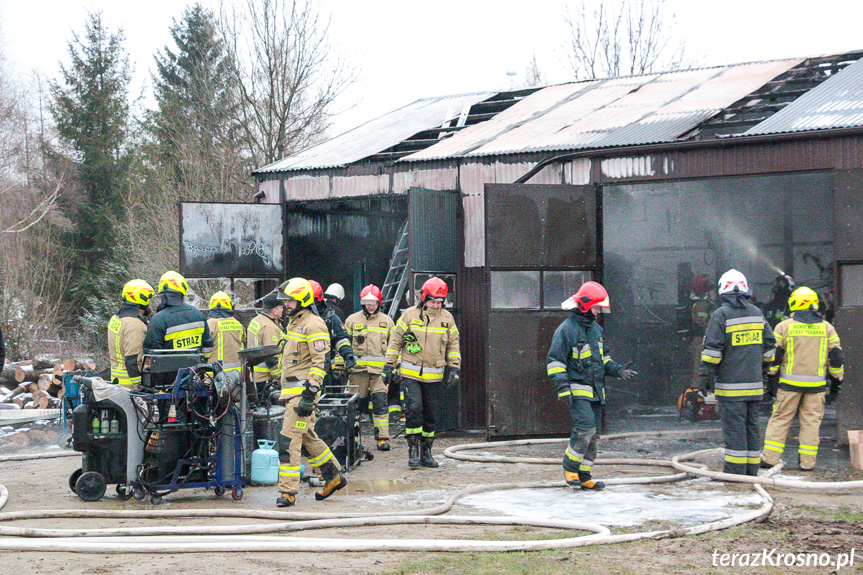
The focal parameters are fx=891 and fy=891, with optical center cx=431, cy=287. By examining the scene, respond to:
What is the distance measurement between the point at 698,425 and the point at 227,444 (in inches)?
304

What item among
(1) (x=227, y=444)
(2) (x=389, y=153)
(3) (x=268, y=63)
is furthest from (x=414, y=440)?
(3) (x=268, y=63)

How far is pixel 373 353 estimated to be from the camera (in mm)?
11609

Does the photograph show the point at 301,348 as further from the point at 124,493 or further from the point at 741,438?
the point at 741,438

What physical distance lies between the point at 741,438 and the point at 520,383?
3.52m

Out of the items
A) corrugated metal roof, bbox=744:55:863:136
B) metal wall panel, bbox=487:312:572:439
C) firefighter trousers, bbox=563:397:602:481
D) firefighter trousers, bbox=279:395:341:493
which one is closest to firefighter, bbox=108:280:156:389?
firefighter trousers, bbox=279:395:341:493

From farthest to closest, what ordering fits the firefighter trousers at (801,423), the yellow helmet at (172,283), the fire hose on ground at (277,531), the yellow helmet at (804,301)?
the yellow helmet at (804,301) < the firefighter trousers at (801,423) < the yellow helmet at (172,283) < the fire hose on ground at (277,531)

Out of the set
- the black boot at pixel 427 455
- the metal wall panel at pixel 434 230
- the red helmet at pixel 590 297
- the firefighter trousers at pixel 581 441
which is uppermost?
the metal wall panel at pixel 434 230

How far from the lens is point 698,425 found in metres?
13.1

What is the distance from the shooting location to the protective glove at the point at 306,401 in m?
7.57

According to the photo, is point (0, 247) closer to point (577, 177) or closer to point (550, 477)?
point (577, 177)

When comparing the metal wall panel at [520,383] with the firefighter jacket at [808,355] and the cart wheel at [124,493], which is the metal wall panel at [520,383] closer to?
the firefighter jacket at [808,355]

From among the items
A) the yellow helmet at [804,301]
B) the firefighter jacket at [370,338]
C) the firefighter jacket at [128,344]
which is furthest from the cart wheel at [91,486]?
the yellow helmet at [804,301]

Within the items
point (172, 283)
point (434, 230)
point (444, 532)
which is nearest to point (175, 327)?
point (172, 283)

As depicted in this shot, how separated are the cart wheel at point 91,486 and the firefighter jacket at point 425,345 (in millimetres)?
3357
